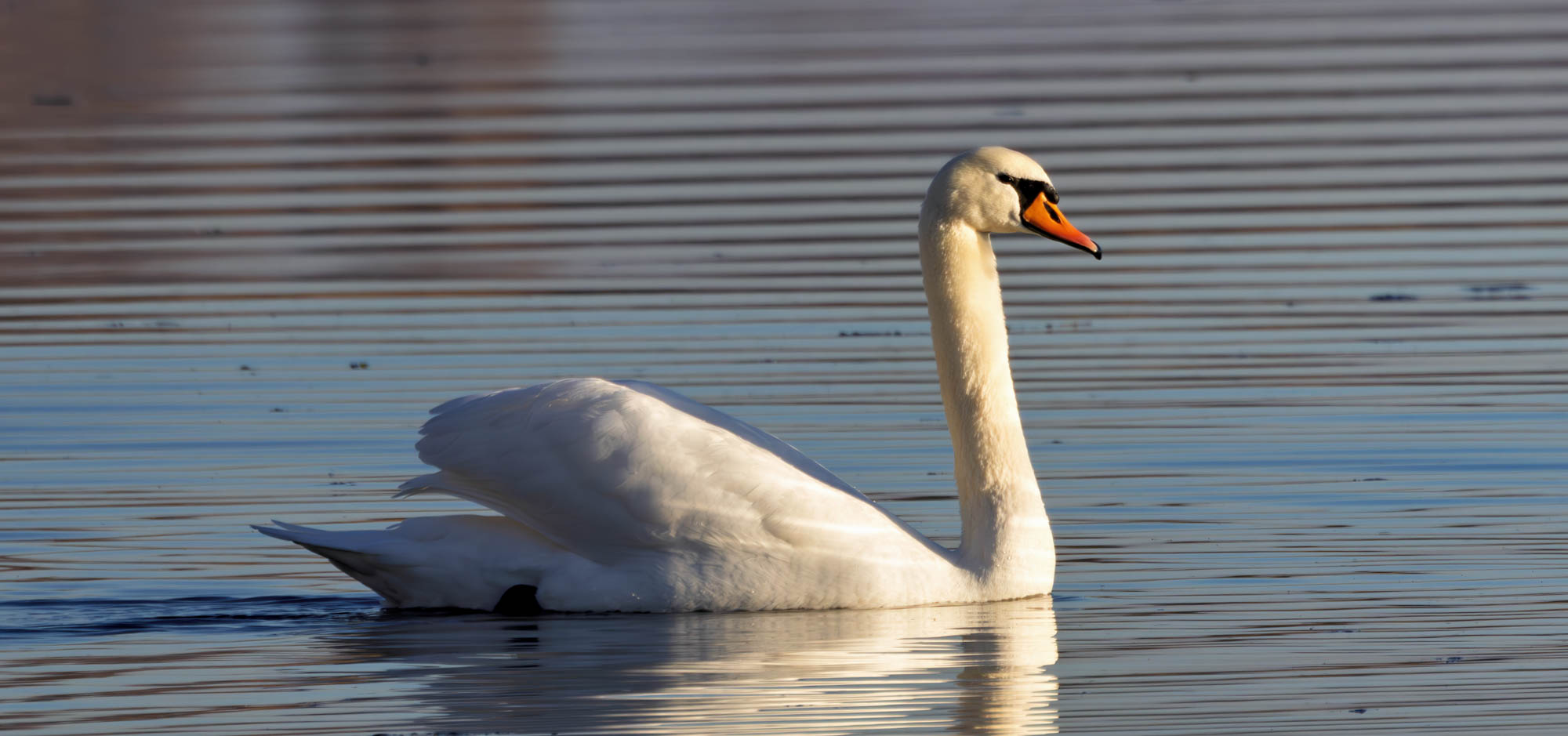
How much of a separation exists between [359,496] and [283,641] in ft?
6.99

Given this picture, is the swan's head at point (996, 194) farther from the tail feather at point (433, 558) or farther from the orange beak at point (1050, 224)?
the tail feather at point (433, 558)

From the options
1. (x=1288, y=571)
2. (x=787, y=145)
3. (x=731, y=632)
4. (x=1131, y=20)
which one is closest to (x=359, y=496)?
(x=731, y=632)

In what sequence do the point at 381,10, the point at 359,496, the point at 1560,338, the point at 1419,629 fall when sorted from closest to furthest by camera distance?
the point at 1419,629 < the point at 359,496 < the point at 1560,338 < the point at 381,10

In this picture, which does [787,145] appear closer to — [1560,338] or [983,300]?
[1560,338]

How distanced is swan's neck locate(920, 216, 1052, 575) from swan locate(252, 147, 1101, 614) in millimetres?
22

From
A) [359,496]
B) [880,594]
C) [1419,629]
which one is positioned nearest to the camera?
[1419,629]

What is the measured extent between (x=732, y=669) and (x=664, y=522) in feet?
3.21

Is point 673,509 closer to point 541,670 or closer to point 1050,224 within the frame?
point 541,670

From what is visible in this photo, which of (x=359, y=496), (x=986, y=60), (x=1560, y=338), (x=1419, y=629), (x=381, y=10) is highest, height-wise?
(x=381, y=10)

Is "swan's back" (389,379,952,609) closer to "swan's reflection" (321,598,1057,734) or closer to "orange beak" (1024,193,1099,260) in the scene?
"swan's reflection" (321,598,1057,734)

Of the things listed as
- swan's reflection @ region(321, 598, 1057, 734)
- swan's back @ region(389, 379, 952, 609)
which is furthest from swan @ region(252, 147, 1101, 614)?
swan's reflection @ region(321, 598, 1057, 734)

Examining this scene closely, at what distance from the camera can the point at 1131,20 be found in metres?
30.6

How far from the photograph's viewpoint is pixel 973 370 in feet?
31.3

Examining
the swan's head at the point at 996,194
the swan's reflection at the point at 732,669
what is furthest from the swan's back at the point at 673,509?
the swan's head at the point at 996,194
